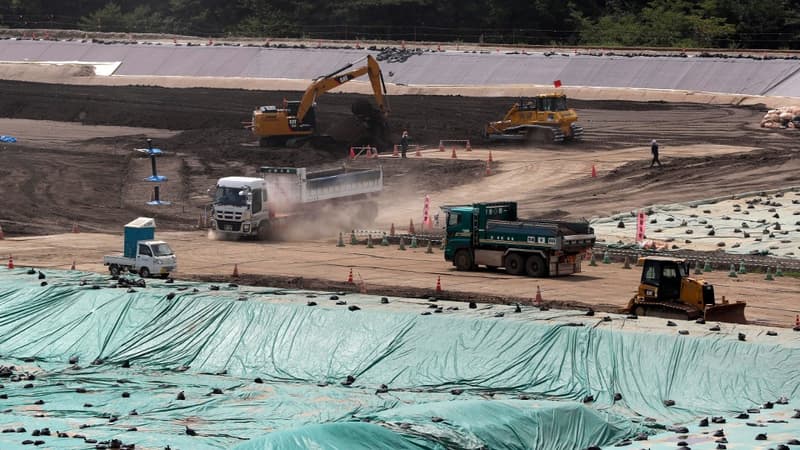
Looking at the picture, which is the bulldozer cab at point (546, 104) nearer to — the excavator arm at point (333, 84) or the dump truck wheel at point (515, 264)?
the excavator arm at point (333, 84)

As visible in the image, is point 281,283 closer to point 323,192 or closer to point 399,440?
point 323,192

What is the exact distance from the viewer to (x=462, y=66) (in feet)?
289

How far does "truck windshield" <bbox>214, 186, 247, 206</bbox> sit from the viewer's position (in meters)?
46.0

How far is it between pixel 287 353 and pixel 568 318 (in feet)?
18.8

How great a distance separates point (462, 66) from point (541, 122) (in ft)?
77.7

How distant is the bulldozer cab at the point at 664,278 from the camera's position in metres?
31.1

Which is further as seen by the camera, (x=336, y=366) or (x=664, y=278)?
(x=664, y=278)

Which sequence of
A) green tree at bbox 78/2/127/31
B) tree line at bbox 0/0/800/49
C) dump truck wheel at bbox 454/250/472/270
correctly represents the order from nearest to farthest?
dump truck wheel at bbox 454/250/472/270 < tree line at bbox 0/0/800/49 < green tree at bbox 78/2/127/31

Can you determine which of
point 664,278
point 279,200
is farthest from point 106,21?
point 664,278

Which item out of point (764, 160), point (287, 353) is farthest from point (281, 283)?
point (764, 160)

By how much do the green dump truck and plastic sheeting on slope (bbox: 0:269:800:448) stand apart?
894 cm

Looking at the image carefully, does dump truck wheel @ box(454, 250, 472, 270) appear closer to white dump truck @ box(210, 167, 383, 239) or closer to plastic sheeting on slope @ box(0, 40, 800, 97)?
white dump truck @ box(210, 167, 383, 239)

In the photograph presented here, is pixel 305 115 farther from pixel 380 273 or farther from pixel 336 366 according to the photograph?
pixel 336 366

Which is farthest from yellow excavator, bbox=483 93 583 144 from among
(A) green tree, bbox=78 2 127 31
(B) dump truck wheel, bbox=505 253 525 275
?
(A) green tree, bbox=78 2 127 31
